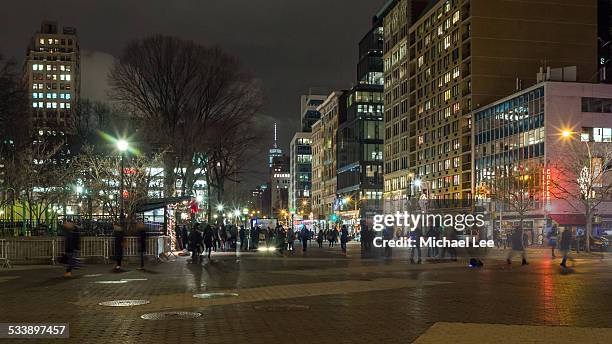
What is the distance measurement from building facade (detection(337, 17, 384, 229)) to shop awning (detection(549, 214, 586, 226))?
179 feet

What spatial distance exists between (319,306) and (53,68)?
15866 cm

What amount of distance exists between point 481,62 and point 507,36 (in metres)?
4.61

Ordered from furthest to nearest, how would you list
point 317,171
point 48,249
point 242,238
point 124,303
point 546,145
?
point 317,171 → point 546,145 → point 242,238 → point 48,249 → point 124,303

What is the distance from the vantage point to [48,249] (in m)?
29.2

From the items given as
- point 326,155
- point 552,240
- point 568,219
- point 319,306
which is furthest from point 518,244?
point 326,155

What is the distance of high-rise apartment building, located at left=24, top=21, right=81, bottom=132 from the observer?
503 ft

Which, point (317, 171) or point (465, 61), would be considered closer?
point (465, 61)

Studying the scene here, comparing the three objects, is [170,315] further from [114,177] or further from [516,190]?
[516,190]

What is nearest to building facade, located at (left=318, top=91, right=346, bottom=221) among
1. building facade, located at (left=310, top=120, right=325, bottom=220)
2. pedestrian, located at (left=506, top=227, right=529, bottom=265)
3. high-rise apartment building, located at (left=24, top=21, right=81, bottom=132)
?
building facade, located at (left=310, top=120, right=325, bottom=220)

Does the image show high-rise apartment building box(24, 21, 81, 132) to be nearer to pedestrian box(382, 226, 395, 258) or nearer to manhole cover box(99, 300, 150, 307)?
pedestrian box(382, 226, 395, 258)

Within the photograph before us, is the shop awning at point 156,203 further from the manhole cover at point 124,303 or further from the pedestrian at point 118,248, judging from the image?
the manhole cover at point 124,303

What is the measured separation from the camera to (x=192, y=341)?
980 centimetres

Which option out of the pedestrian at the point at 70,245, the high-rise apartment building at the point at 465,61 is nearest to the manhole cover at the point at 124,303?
the pedestrian at the point at 70,245

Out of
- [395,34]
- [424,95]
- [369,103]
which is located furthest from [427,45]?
[369,103]
